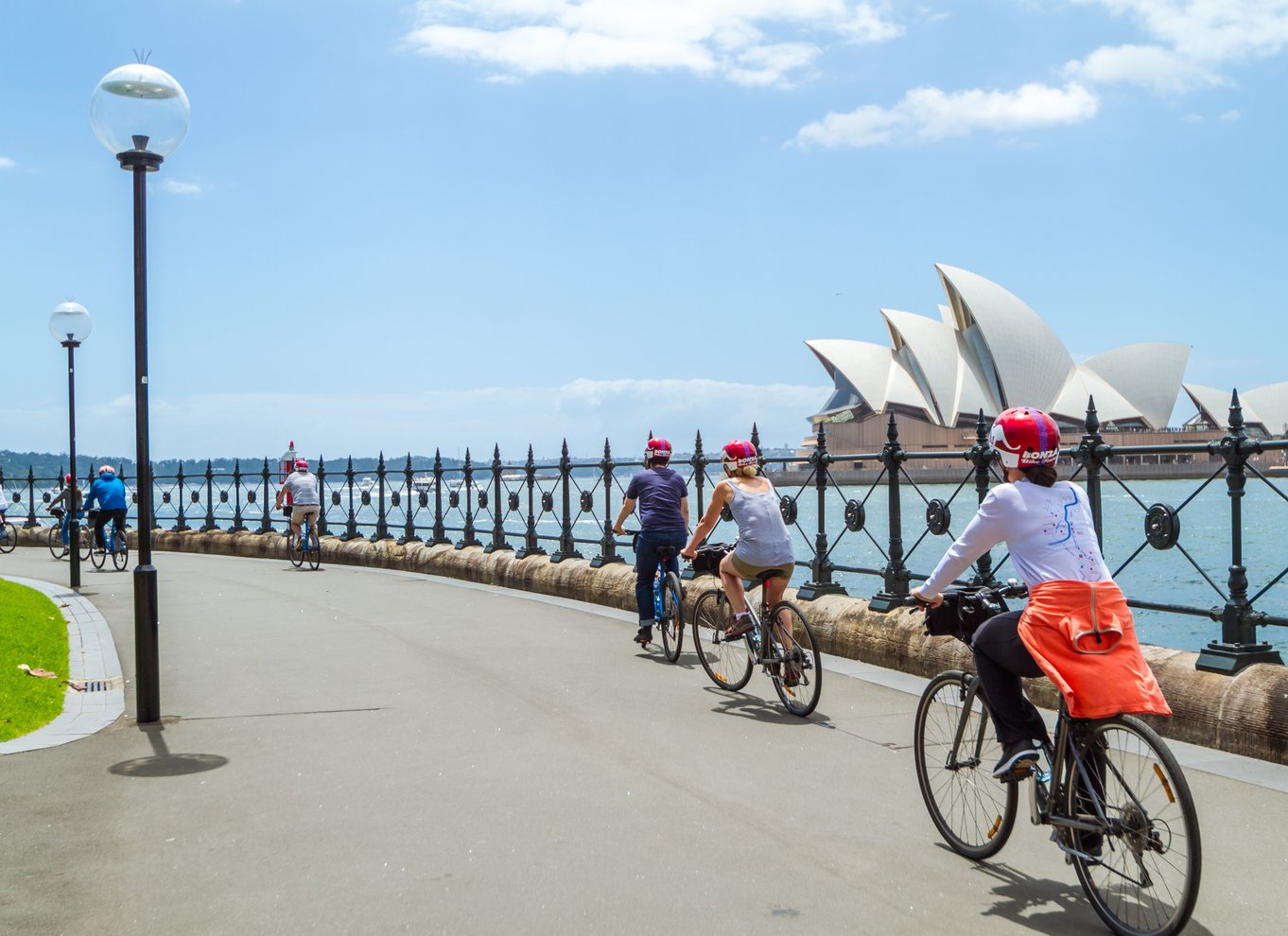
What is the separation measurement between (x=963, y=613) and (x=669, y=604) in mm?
5059

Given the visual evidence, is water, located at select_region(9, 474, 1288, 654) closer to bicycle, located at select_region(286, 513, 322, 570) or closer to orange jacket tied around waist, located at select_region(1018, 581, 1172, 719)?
bicycle, located at select_region(286, 513, 322, 570)

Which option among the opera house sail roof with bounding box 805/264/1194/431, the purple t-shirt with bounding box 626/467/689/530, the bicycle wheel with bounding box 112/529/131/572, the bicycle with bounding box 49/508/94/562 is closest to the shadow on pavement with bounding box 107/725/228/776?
the purple t-shirt with bounding box 626/467/689/530

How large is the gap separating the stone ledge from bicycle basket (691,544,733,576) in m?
1.14

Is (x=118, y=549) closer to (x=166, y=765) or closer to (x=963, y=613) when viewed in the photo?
(x=166, y=765)

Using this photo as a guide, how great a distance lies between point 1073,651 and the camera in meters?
3.83

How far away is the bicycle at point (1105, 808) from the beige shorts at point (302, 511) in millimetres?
15646

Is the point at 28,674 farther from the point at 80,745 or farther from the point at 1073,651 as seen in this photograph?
the point at 1073,651

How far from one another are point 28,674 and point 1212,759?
689cm

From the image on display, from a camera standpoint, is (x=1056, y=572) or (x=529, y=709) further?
(x=529, y=709)

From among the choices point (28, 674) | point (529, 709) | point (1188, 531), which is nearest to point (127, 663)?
point (28, 674)

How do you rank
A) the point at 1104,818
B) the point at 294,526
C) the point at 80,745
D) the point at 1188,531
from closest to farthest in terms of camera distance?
the point at 1104,818
the point at 80,745
the point at 294,526
the point at 1188,531

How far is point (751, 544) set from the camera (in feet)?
25.1

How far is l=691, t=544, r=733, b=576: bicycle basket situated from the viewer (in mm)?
8594

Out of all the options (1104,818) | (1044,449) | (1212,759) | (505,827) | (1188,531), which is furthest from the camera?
(1188,531)
